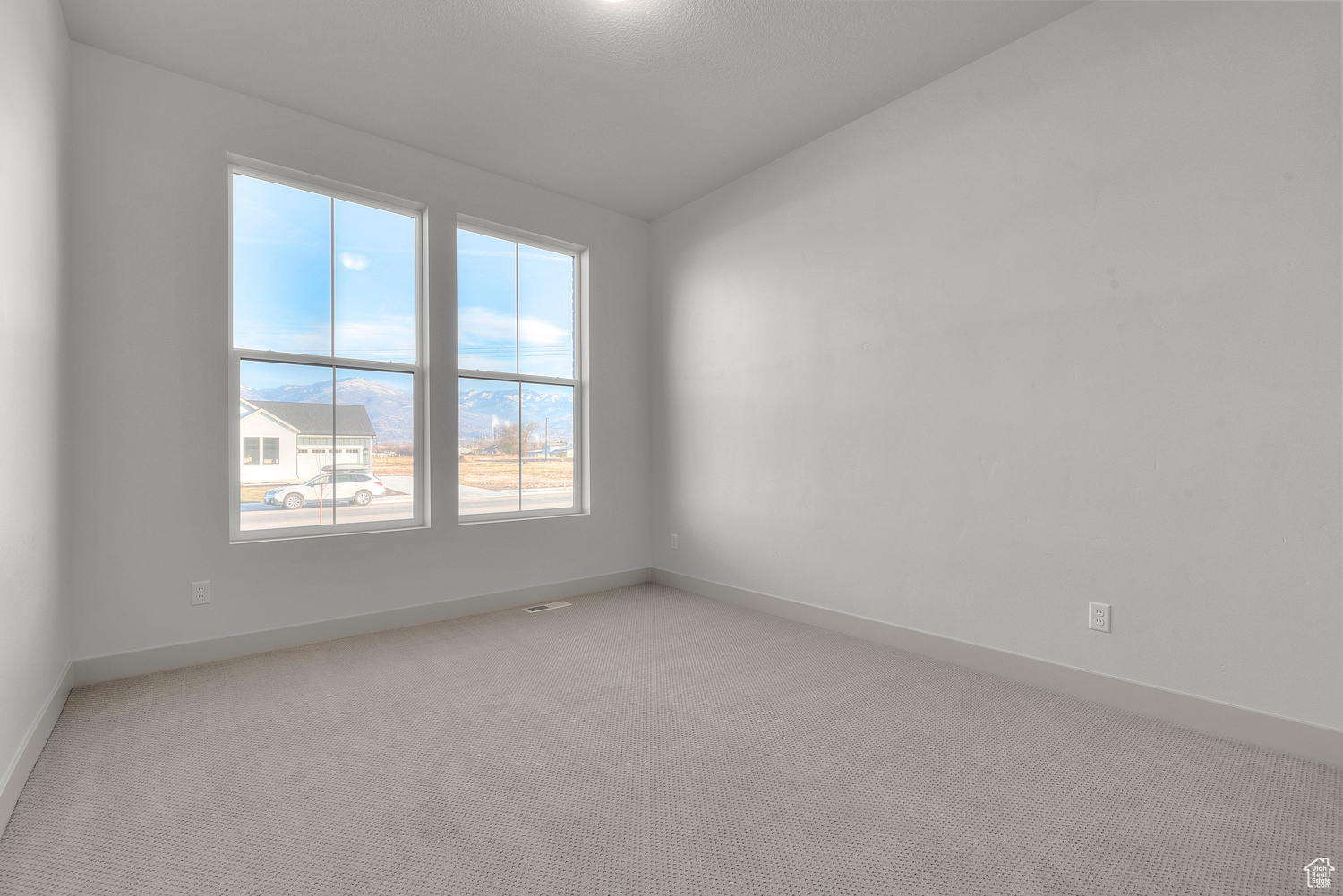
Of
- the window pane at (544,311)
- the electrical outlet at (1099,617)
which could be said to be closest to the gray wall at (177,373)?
the window pane at (544,311)

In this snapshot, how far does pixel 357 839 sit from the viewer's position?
1.66 metres

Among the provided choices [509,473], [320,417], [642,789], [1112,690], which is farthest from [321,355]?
[1112,690]

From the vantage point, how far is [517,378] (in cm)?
432

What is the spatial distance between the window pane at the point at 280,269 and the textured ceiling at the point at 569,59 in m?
0.50

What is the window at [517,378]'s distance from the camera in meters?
4.08

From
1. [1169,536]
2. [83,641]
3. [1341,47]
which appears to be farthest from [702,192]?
[83,641]

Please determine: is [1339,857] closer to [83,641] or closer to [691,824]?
[691,824]

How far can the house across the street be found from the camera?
3.28m

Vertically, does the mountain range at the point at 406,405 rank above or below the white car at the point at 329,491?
above

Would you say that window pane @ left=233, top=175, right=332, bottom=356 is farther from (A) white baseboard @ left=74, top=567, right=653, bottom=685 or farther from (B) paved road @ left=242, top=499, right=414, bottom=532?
(A) white baseboard @ left=74, top=567, right=653, bottom=685

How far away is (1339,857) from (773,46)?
3.43 metres

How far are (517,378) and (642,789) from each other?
3039 millimetres

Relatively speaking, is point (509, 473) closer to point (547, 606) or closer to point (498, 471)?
point (498, 471)

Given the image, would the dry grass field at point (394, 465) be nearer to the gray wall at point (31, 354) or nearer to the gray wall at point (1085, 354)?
the gray wall at point (31, 354)
